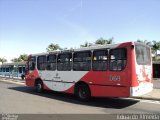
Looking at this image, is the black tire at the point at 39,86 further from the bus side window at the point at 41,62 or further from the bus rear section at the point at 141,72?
the bus rear section at the point at 141,72

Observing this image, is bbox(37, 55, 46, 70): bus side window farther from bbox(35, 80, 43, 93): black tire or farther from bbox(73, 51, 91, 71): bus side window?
bbox(73, 51, 91, 71): bus side window

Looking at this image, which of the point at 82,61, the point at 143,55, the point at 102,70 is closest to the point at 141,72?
the point at 143,55

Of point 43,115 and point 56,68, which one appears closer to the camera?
point 43,115

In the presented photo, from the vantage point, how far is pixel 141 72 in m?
11.4

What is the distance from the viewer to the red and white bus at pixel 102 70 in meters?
10.8

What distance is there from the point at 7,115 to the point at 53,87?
6118 mm

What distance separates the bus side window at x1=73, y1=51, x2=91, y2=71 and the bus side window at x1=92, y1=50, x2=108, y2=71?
14.2 inches

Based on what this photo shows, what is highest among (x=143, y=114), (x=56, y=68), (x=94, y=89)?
(x=56, y=68)

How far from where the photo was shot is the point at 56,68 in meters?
15.1

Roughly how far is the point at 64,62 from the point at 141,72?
4860 mm

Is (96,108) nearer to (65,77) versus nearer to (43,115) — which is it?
(43,115)

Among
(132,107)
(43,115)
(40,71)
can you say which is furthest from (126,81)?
(40,71)

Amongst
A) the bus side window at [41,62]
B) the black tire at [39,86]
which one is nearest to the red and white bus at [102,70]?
the bus side window at [41,62]

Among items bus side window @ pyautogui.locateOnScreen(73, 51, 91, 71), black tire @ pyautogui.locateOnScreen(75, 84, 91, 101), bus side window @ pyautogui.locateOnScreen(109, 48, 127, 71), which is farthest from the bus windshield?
black tire @ pyautogui.locateOnScreen(75, 84, 91, 101)
